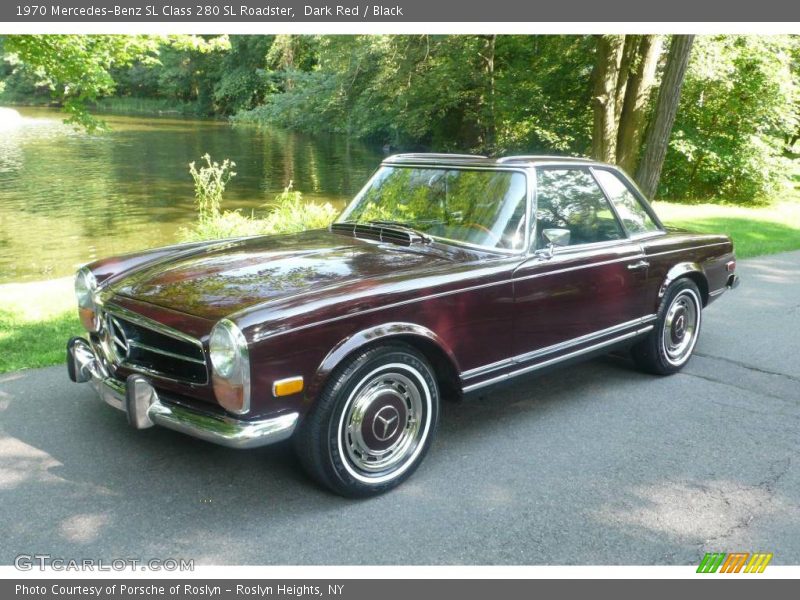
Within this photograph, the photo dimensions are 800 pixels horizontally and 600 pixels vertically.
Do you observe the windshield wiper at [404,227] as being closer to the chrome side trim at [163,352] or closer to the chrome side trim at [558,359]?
the chrome side trim at [558,359]

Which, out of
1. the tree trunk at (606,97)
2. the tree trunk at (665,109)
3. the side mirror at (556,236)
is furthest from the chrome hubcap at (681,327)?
the tree trunk at (606,97)

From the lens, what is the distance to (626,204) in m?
5.37

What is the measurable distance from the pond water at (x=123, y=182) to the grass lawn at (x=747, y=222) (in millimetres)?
8212

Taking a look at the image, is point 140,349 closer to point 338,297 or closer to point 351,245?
point 338,297

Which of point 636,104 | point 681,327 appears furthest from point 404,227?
point 636,104

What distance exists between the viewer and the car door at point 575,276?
4.43 m

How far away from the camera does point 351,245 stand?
4.58 metres

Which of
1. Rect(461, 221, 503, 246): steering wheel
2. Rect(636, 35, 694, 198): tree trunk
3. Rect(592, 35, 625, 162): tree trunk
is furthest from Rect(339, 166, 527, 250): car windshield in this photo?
Rect(592, 35, 625, 162): tree trunk

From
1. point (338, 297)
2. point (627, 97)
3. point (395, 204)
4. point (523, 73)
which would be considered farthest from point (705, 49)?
point (338, 297)

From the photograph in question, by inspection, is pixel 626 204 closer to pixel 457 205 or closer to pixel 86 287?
pixel 457 205

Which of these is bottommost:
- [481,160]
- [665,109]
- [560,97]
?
[481,160]

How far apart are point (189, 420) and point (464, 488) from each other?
1.45 meters

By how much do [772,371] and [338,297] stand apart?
3982 mm

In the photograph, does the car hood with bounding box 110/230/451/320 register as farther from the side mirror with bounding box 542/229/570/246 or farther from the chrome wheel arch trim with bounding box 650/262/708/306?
the chrome wheel arch trim with bounding box 650/262/708/306
